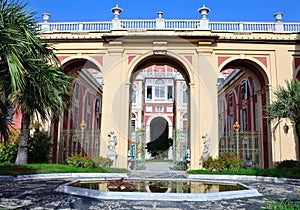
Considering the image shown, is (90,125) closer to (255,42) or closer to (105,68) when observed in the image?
(105,68)

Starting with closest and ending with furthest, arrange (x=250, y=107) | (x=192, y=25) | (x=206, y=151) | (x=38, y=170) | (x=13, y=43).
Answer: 1. (x=13, y=43)
2. (x=38, y=170)
3. (x=206, y=151)
4. (x=192, y=25)
5. (x=250, y=107)

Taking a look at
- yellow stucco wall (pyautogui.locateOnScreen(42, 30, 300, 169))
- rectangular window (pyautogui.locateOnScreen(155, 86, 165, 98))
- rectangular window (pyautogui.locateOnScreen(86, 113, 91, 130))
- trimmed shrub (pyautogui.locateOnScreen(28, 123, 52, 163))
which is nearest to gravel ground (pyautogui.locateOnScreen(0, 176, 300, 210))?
trimmed shrub (pyautogui.locateOnScreen(28, 123, 52, 163))

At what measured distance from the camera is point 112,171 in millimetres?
14703

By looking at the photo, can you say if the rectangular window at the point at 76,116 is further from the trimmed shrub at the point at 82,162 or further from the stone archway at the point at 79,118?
the trimmed shrub at the point at 82,162

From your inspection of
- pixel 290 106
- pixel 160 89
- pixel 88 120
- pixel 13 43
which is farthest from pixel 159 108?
pixel 13 43

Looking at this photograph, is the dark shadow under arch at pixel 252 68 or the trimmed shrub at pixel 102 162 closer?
the trimmed shrub at pixel 102 162

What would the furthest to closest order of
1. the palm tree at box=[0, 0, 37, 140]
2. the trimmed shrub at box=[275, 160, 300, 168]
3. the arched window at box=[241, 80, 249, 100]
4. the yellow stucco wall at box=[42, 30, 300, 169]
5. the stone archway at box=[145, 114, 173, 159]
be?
1. the stone archway at box=[145, 114, 173, 159]
2. the arched window at box=[241, 80, 249, 100]
3. the yellow stucco wall at box=[42, 30, 300, 169]
4. the trimmed shrub at box=[275, 160, 300, 168]
5. the palm tree at box=[0, 0, 37, 140]

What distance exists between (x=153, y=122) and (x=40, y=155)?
94.6 ft

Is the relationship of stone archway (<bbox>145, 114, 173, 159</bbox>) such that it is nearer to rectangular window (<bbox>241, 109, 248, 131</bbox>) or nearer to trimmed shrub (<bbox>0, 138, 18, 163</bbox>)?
rectangular window (<bbox>241, 109, 248, 131</bbox>)

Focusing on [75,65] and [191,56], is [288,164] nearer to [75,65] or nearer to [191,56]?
[191,56]

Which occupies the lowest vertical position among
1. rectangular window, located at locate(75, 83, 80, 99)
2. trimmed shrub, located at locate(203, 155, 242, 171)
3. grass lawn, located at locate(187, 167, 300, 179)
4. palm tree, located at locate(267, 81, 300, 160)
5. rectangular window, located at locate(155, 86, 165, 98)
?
grass lawn, located at locate(187, 167, 300, 179)

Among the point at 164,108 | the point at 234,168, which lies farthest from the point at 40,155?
the point at 164,108

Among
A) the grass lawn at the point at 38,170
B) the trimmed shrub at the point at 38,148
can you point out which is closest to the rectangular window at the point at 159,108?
the trimmed shrub at the point at 38,148

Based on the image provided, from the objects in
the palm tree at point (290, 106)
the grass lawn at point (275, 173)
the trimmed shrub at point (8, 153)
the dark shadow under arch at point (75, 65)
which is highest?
the dark shadow under arch at point (75, 65)
